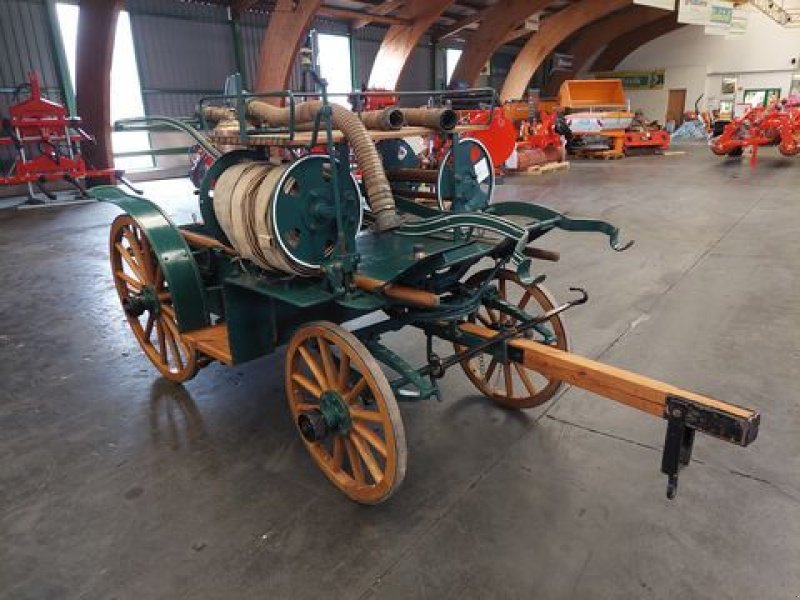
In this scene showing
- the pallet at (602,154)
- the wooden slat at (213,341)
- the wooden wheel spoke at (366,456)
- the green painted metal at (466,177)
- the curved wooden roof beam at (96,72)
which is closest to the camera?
the wooden wheel spoke at (366,456)

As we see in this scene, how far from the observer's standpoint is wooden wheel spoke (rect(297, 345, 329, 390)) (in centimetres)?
217

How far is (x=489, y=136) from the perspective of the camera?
29.3 ft

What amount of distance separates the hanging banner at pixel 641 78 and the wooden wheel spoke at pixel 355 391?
87.7ft

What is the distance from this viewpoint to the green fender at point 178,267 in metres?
2.71

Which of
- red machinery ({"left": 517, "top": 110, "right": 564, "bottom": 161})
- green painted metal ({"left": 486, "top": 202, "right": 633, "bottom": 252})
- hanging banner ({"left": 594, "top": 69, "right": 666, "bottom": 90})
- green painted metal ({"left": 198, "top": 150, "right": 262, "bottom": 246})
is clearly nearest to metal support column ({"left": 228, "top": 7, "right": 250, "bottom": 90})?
red machinery ({"left": 517, "top": 110, "right": 564, "bottom": 161})

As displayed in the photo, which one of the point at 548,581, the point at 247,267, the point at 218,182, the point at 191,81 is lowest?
the point at 548,581

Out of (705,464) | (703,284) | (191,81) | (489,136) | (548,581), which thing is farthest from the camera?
(191,81)

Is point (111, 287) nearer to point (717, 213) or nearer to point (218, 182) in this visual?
point (218, 182)

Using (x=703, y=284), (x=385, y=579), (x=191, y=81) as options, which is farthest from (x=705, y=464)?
(x=191, y=81)

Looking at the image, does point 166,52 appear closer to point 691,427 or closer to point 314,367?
point 314,367

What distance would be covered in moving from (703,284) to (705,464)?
2700mm

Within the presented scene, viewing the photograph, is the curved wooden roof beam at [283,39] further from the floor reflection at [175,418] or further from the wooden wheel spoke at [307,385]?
the wooden wheel spoke at [307,385]

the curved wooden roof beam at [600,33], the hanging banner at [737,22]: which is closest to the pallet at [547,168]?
the hanging banner at [737,22]

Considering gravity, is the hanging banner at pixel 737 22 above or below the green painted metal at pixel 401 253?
above
